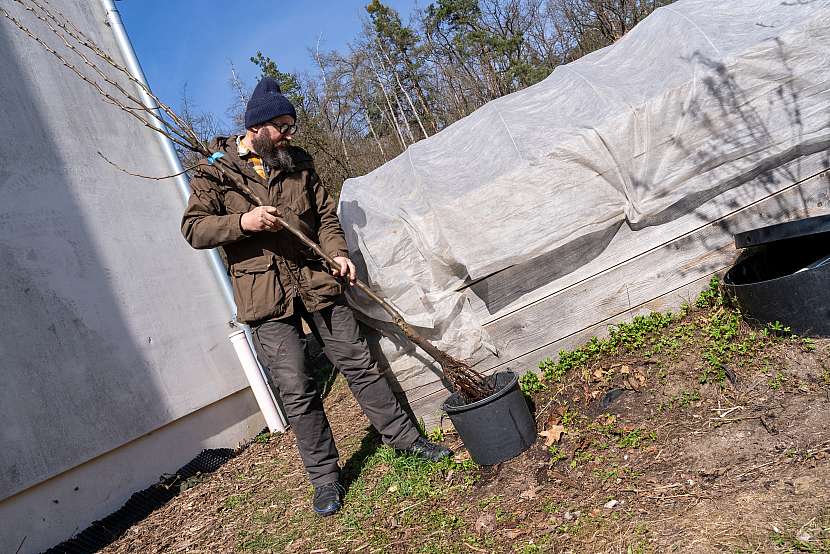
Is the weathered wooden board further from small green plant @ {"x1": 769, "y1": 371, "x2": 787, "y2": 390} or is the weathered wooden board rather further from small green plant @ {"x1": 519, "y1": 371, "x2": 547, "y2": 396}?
small green plant @ {"x1": 769, "y1": 371, "x2": 787, "y2": 390}

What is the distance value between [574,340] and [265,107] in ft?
8.04

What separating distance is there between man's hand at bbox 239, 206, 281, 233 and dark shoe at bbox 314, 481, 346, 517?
Answer: 5.16 ft

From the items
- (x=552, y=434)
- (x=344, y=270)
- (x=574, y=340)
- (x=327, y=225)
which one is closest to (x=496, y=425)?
(x=552, y=434)

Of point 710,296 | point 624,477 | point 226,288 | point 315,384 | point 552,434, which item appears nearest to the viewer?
point 624,477

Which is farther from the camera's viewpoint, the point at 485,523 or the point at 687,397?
the point at 687,397

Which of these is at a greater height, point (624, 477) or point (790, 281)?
point (790, 281)

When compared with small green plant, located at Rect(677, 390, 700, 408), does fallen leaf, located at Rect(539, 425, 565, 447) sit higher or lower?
higher

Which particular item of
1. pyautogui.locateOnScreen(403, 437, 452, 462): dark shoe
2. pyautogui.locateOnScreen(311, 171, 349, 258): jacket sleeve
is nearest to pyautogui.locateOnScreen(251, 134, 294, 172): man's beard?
pyautogui.locateOnScreen(311, 171, 349, 258): jacket sleeve

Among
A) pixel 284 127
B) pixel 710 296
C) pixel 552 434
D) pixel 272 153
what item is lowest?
pixel 552 434

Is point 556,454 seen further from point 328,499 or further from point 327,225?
point 327,225

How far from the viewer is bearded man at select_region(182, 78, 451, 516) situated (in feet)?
11.0

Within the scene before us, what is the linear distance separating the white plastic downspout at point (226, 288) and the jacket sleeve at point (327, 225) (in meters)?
2.02

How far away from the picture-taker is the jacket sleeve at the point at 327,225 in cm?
360

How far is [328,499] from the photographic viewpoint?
346 centimetres
